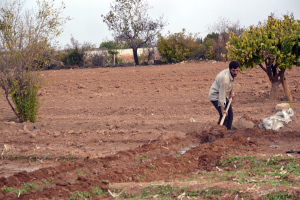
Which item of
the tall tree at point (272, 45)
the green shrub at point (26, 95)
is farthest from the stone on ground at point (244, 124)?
the green shrub at point (26, 95)

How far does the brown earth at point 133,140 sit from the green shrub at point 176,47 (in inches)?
383

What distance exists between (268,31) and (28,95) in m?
7.92

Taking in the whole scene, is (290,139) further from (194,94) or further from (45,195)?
(194,94)

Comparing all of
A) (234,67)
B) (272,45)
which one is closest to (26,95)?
(234,67)

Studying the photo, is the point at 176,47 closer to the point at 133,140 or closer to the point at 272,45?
the point at 272,45

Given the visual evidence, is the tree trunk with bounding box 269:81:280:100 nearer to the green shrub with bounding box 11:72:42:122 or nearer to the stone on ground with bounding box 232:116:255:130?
the stone on ground with bounding box 232:116:255:130

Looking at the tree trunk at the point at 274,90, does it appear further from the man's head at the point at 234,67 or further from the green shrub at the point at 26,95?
the green shrub at the point at 26,95

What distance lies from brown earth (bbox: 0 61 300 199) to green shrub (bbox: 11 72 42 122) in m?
0.52

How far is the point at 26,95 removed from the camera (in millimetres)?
9047

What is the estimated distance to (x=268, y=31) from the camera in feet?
29.3

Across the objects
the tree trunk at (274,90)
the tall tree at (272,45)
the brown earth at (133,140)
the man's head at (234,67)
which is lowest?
the brown earth at (133,140)

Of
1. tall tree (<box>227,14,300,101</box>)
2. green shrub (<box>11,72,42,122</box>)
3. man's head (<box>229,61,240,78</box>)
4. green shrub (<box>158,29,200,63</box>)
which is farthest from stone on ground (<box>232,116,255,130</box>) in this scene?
green shrub (<box>158,29,200,63</box>)

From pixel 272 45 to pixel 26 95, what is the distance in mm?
8041

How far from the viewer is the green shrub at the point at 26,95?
29.0 ft
